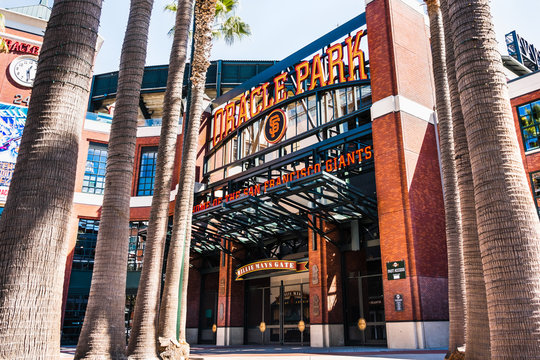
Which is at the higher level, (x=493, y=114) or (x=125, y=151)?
(x=125, y=151)

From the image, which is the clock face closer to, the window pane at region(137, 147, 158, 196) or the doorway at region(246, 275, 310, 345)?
the window pane at region(137, 147, 158, 196)

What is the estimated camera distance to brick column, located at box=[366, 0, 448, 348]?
1620 cm

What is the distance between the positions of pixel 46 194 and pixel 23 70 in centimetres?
3256

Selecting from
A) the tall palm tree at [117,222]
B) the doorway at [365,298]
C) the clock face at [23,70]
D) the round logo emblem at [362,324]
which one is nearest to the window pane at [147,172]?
the clock face at [23,70]

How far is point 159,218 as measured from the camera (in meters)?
11.7

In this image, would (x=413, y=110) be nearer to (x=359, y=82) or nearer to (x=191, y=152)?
(x=359, y=82)

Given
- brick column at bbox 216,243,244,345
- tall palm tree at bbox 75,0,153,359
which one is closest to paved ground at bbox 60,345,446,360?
tall palm tree at bbox 75,0,153,359

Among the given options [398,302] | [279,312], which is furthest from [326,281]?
[279,312]

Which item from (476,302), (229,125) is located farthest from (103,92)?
(476,302)

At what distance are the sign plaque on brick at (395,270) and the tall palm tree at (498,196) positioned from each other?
39.4 feet

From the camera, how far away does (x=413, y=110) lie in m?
19.2

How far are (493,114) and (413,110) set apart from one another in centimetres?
1466

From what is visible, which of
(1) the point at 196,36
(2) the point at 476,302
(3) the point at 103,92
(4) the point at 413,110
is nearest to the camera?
(2) the point at 476,302

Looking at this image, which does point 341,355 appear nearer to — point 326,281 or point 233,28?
point 326,281
